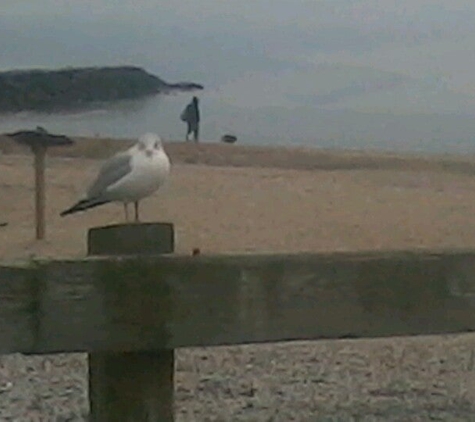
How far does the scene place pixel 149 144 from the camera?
7.63m

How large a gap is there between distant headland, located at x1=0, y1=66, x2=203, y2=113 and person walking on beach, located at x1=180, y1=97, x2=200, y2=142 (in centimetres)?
1088

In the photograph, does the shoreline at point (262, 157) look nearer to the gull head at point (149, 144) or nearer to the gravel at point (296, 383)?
the gull head at point (149, 144)

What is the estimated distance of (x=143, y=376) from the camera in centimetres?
245

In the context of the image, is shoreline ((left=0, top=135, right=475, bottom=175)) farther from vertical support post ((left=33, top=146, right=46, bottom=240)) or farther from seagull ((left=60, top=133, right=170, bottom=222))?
seagull ((left=60, top=133, right=170, bottom=222))

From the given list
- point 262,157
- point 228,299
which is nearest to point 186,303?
point 228,299

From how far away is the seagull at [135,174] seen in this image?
276 inches

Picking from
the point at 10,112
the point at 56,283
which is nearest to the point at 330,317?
the point at 56,283

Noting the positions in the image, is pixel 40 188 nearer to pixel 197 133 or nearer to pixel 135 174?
pixel 135 174

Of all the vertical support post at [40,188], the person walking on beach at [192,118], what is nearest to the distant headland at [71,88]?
the person walking on beach at [192,118]

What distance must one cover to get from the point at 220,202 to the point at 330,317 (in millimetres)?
18754

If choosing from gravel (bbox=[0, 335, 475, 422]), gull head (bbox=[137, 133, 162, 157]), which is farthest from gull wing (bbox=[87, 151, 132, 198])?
gravel (bbox=[0, 335, 475, 422])

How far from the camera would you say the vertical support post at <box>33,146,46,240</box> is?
14.9 m

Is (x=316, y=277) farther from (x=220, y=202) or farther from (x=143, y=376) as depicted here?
(x=220, y=202)

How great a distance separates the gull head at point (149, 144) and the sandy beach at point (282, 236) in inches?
50.3
